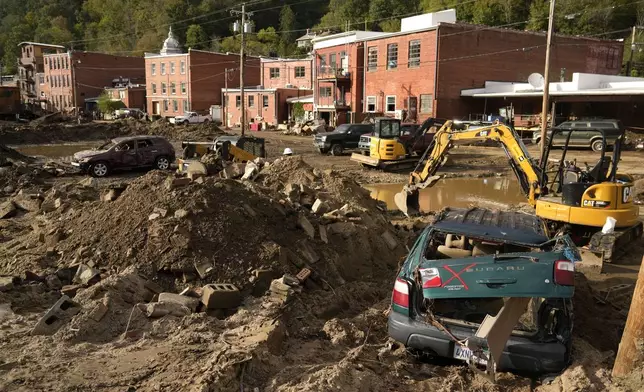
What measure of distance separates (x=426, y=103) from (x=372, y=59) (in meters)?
7.53

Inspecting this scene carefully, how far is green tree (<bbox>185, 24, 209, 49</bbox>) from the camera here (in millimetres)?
100231

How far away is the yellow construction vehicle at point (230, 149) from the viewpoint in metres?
22.7

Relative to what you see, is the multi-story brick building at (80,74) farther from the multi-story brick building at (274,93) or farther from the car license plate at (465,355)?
the car license plate at (465,355)

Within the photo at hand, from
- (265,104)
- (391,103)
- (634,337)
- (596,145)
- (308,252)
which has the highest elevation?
(391,103)

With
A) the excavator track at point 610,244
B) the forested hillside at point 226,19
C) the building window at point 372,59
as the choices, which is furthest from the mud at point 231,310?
the forested hillside at point 226,19

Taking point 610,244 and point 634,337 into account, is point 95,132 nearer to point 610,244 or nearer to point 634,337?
point 610,244

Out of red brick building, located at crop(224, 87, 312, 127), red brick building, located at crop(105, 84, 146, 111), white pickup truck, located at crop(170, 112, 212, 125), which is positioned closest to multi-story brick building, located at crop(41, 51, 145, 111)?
red brick building, located at crop(105, 84, 146, 111)

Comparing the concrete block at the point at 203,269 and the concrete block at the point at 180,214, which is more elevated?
the concrete block at the point at 180,214

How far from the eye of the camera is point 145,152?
23.4 metres

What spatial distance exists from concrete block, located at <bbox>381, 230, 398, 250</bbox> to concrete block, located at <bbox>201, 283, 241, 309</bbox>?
3.92 metres

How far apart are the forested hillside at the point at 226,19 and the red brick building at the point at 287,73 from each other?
14.9 metres

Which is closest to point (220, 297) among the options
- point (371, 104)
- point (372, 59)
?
point (371, 104)

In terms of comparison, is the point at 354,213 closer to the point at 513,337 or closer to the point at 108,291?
the point at 108,291

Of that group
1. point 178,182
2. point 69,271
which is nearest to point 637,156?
point 178,182
